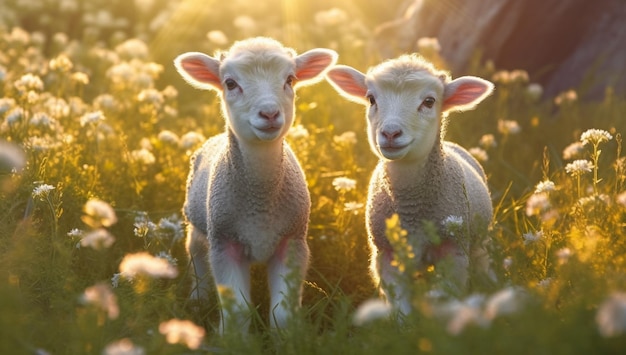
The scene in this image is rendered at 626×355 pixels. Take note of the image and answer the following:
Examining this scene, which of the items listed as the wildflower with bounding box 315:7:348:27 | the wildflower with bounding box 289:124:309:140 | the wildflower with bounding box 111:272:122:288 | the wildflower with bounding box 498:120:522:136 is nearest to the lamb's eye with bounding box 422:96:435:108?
the wildflower with bounding box 289:124:309:140

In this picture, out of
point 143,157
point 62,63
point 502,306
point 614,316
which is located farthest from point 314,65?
point 614,316

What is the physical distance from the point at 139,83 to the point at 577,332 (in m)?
5.82

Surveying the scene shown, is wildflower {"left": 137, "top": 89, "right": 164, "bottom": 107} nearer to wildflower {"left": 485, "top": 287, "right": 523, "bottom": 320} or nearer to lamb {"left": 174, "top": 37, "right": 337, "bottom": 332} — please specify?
lamb {"left": 174, "top": 37, "right": 337, "bottom": 332}

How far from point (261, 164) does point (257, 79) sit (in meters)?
0.47

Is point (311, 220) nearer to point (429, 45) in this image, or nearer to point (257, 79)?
point (257, 79)

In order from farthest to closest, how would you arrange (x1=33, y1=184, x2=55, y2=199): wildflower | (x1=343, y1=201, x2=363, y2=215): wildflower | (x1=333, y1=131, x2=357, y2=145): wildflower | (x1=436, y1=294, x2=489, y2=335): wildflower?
1. (x1=333, y1=131, x2=357, y2=145): wildflower
2. (x1=343, y1=201, x2=363, y2=215): wildflower
3. (x1=33, y1=184, x2=55, y2=199): wildflower
4. (x1=436, y1=294, x2=489, y2=335): wildflower

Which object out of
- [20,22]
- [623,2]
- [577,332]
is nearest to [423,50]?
[623,2]

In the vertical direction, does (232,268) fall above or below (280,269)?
above

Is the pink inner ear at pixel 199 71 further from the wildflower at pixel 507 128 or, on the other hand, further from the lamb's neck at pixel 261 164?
the wildflower at pixel 507 128

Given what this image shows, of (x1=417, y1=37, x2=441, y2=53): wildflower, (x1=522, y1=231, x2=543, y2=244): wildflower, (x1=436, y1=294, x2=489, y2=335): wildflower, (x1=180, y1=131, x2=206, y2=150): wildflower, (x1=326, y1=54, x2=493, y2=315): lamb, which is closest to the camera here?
(x1=436, y1=294, x2=489, y2=335): wildflower

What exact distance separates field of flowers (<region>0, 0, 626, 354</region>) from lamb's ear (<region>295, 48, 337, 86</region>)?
0.73 meters

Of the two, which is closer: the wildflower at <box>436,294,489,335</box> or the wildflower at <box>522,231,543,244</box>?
the wildflower at <box>436,294,489,335</box>

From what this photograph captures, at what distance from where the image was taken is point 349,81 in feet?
17.8

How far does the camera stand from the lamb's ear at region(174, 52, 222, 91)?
17.6 ft
